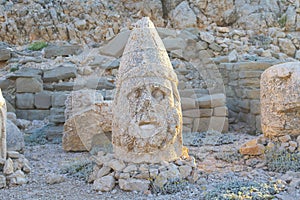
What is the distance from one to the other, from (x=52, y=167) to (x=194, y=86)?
18.7 feet

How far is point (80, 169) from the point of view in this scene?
200 inches

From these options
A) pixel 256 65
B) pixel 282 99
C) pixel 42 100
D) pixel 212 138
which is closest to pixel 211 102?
pixel 212 138

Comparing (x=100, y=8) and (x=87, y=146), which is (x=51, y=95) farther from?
(x=100, y=8)

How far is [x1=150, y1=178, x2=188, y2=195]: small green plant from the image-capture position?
392 centimetres

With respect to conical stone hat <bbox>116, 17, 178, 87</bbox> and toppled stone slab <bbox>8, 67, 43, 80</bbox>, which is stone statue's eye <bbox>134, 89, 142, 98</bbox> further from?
toppled stone slab <bbox>8, 67, 43, 80</bbox>

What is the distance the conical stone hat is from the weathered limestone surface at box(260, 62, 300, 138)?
1693 mm

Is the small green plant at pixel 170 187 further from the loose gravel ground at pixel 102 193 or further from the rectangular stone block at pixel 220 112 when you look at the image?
the rectangular stone block at pixel 220 112

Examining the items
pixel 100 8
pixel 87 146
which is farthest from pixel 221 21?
pixel 87 146

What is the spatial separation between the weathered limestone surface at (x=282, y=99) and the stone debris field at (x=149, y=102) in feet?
0.05

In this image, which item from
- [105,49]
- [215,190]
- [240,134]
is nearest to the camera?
[215,190]

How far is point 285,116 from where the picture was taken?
17.3ft

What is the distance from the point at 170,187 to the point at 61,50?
906cm

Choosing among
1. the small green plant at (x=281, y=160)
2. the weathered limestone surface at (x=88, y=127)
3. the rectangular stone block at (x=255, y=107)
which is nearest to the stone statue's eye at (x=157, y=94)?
the small green plant at (x=281, y=160)

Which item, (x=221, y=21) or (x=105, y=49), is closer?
(x=105, y=49)
